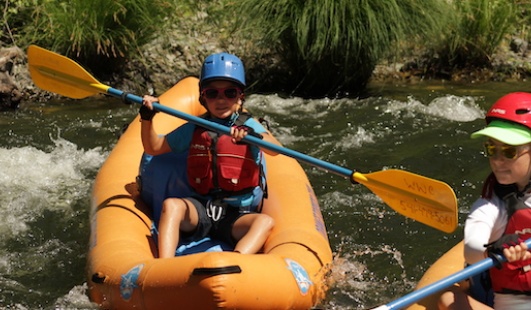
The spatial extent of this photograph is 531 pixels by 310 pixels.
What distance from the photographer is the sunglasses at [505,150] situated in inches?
116

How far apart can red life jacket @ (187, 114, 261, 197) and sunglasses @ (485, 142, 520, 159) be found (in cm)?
144

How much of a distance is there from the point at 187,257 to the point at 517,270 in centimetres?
116

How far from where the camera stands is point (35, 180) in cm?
571

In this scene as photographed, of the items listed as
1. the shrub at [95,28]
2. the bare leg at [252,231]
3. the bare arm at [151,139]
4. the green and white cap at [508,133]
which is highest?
the shrub at [95,28]

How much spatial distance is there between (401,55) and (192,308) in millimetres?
5637

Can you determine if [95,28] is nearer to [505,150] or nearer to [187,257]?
[187,257]

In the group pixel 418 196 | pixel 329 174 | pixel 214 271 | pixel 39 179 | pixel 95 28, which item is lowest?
pixel 214 271

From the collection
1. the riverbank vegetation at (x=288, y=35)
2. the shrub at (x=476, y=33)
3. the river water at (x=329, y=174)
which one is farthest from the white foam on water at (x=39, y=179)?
the shrub at (x=476, y=33)

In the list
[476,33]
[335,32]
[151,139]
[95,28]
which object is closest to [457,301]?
[151,139]

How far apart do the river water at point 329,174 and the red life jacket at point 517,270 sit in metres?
0.98

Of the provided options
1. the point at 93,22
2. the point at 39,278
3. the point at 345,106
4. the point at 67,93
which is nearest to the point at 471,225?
the point at 39,278

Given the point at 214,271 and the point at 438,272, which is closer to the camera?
the point at 214,271

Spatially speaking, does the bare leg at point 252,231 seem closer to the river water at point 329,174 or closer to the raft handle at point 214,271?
the river water at point 329,174

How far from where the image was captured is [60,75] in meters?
5.00
